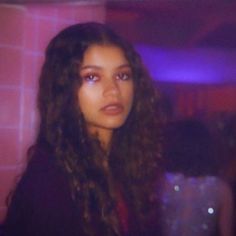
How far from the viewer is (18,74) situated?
119cm

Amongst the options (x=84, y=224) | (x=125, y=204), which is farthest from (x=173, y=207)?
(x=84, y=224)

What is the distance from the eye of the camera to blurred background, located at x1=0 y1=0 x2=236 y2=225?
1.18m

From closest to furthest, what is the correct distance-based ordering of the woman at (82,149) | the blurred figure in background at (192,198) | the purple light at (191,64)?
the woman at (82,149) → the blurred figure in background at (192,198) → the purple light at (191,64)

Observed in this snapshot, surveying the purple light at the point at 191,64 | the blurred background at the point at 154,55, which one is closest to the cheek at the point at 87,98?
the blurred background at the point at 154,55

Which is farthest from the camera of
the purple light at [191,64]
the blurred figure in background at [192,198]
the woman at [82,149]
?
the purple light at [191,64]

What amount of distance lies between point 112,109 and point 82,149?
3.7 inches

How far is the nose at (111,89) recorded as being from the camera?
68 cm

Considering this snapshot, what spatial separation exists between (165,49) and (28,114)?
24.2 inches

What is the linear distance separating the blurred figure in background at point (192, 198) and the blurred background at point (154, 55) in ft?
0.25

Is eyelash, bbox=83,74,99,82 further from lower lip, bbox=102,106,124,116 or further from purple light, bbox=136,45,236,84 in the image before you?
purple light, bbox=136,45,236,84

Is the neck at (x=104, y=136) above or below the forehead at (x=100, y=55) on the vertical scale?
below

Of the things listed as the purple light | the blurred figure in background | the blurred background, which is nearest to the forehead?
the blurred background

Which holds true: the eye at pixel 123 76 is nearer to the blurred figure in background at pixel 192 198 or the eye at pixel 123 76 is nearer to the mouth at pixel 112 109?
the mouth at pixel 112 109

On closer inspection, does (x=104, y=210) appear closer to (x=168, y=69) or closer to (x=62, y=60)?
(x=62, y=60)
